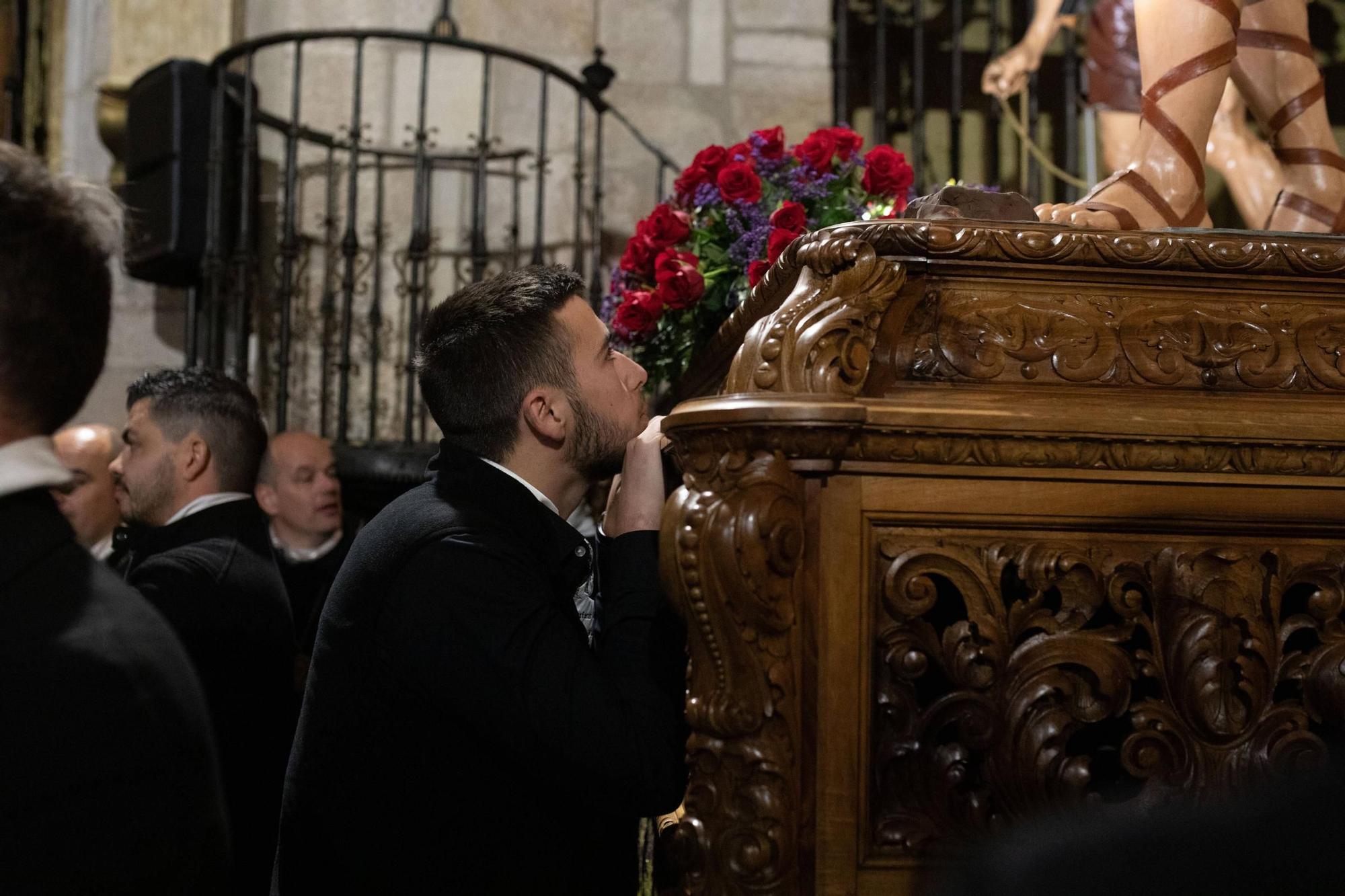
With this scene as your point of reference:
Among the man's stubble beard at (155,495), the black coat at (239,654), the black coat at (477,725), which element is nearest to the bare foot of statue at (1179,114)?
the black coat at (477,725)

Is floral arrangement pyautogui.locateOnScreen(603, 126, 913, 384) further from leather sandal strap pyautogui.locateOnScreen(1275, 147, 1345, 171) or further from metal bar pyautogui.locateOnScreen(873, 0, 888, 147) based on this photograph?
metal bar pyautogui.locateOnScreen(873, 0, 888, 147)

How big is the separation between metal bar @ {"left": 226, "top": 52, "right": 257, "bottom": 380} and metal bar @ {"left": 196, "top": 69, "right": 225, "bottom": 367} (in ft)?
0.21

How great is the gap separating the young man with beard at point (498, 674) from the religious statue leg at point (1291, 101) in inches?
32.9

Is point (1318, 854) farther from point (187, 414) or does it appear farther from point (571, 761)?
point (187, 414)

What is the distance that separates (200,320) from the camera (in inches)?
193

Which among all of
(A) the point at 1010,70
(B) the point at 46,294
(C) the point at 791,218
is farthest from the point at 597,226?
(B) the point at 46,294

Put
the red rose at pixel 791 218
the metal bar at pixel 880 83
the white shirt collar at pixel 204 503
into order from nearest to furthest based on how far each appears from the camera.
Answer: the red rose at pixel 791 218 < the white shirt collar at pixel 204 503 < the metal bar at pixel 880 83

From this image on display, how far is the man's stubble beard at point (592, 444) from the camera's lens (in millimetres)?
1694

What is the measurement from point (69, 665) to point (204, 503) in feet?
6.34

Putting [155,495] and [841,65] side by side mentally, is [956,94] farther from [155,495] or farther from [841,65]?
[155,495]

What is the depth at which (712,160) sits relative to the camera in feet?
8.26

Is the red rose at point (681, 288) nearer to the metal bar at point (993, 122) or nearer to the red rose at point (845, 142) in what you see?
the red rose at point (845, 142)

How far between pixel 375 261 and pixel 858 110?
2.38 meters

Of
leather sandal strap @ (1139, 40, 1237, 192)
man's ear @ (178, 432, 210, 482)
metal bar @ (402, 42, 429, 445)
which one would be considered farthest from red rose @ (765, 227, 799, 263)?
metal bar @ (402, 42, 429, 445)
